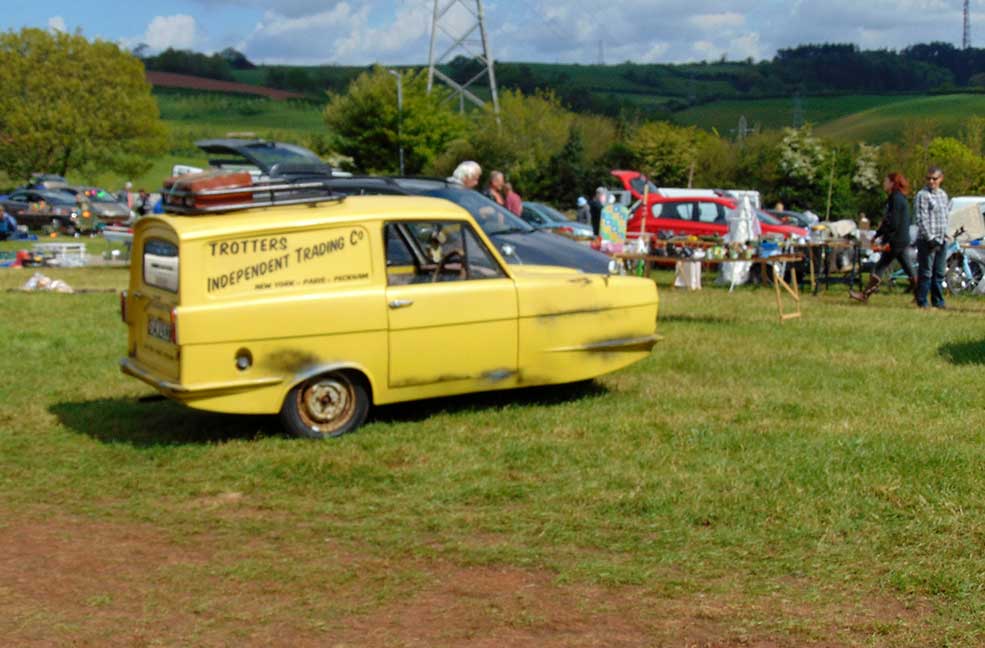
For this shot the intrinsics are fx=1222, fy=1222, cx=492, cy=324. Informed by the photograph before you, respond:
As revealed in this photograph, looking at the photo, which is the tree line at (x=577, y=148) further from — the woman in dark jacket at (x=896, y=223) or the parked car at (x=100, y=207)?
the woman in dark jacket at (x=896, y=223)

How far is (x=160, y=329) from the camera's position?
8.59 metres

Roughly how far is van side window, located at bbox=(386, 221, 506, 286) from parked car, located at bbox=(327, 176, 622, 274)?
4562 mm

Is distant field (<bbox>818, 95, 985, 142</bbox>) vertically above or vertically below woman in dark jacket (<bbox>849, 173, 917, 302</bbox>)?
above

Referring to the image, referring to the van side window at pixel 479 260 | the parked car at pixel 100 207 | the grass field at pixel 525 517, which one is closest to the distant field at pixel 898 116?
the parked car at pixel 100 207

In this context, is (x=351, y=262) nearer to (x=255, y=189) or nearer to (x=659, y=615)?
(x=255, y=189)

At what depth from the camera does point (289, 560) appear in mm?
6184

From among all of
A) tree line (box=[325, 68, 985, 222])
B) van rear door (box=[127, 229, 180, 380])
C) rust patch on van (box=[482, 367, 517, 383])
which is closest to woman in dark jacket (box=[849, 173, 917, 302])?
rust patch on van (box=[482, 367, 517, 383])

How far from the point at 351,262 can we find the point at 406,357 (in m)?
0.80

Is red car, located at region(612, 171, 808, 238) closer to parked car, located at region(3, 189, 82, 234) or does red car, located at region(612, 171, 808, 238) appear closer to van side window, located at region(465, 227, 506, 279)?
van side window, located at region(465, 227, 506, 279)

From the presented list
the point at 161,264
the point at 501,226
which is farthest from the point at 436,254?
the point at 501,226

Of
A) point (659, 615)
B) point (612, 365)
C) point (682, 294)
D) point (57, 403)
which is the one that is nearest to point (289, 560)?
point (659, 615)

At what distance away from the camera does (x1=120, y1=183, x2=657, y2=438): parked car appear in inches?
327

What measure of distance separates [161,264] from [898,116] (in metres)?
86.5

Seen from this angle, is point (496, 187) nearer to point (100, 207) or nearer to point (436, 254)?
point (436, 254)
